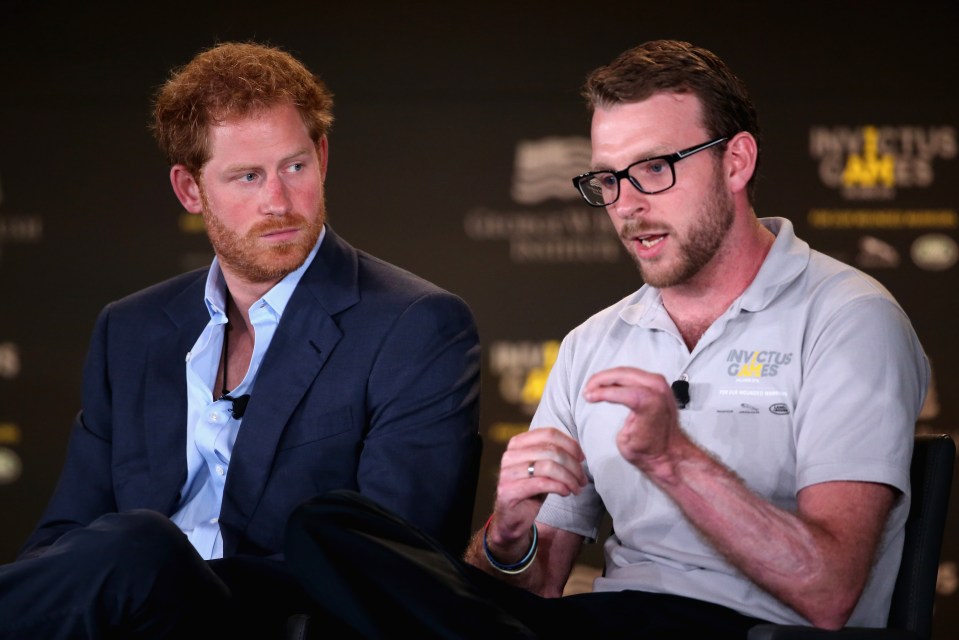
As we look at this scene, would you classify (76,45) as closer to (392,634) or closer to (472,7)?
(472,7)

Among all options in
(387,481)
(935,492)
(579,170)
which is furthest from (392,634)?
(579,170)

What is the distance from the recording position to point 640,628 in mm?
1958

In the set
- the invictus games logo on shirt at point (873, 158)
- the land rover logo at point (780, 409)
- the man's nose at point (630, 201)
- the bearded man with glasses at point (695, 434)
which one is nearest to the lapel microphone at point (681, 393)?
the bearded man with glasses at point (695, 434)

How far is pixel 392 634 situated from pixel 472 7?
3.98 meters

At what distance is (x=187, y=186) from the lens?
2.74 meters

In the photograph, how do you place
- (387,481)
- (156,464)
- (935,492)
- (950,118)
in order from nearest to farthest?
(935,492) → (387,481) → (156,464) → (950,118)

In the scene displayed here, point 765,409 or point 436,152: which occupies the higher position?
point 436,152

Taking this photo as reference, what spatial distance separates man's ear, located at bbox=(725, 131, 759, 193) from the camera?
2229 mm

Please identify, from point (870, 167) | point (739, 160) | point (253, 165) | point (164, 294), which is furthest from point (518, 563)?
point (870, 167)

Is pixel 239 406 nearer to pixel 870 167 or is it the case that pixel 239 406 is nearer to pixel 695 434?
pixel 695 434

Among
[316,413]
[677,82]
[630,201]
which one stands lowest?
[316,413]

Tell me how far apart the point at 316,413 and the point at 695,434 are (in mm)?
788

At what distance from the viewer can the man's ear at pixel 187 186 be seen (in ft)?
8.91

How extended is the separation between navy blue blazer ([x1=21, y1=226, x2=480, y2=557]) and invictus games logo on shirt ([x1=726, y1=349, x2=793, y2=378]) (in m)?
0.62
